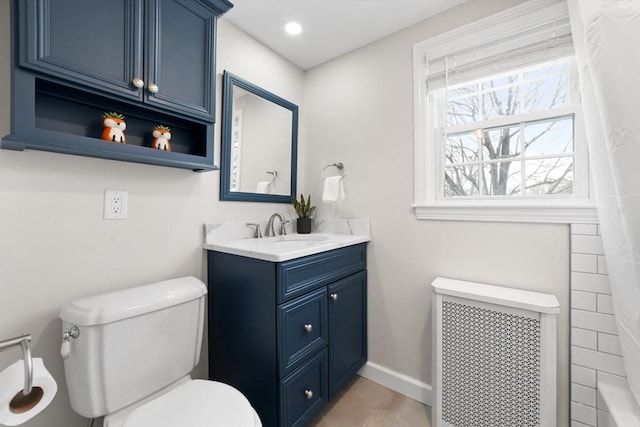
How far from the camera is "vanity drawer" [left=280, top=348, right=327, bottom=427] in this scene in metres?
1.28

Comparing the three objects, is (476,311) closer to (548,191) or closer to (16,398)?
(548,191)

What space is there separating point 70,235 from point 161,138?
0.56 meters

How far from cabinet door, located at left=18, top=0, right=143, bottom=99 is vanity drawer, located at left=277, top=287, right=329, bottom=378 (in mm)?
1156

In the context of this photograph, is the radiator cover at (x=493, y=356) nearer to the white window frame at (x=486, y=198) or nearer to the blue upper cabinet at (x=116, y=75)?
the white window frame at (x=486, y=198)

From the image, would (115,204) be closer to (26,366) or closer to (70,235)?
(70,235)

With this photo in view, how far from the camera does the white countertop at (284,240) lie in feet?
4.39

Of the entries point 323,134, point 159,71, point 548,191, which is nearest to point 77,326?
point 159,71

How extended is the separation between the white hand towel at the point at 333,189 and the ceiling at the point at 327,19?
37.8 inches

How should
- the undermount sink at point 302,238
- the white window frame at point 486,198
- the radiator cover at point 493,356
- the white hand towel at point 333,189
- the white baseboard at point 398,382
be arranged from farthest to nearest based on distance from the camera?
1. the white hand towel at point 333,189
2. the undermount sink at point 302,238
3. the white baseboard at point 398,382
4. the white window frame at point 486,198
5. the radiator cover at point 493,356

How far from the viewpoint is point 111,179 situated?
1250 millimetres

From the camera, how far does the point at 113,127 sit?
115 centimetres

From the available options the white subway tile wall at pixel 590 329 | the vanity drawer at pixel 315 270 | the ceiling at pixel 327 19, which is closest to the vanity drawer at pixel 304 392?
the vanity drawer at pixel 315 270

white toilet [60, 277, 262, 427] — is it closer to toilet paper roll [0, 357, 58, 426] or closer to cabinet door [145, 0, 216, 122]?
toilet paper roll [0, 357, 58, 426]

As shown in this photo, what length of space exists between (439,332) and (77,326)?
62.8 inches
